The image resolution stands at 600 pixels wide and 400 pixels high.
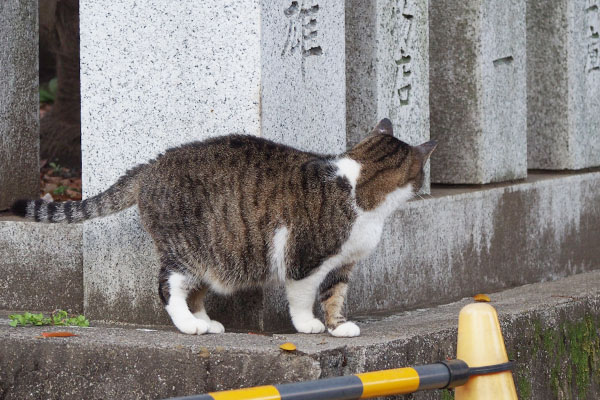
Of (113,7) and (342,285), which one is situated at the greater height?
(113,7)

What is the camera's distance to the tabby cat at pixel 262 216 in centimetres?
434

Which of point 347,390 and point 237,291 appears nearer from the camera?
point 347,390

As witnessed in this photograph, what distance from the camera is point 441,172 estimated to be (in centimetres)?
638

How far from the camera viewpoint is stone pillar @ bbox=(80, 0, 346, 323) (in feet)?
15.0

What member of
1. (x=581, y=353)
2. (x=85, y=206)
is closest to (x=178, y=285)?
(x=85, y=206)

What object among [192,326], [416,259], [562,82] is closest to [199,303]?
[192,326]

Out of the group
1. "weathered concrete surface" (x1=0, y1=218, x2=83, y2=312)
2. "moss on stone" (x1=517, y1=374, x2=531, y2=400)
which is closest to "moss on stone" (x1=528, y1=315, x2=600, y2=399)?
"moss on stone" (x1=517, y1=374, x2=531, y2=400)

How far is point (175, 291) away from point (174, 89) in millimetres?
913

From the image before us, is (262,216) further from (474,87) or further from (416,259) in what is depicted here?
(474,87)

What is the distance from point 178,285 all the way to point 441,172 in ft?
8.03

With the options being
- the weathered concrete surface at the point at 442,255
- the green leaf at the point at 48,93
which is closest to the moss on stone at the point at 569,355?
the weathered concrete surface at the point at 442,255

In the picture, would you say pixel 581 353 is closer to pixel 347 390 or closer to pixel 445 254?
pixel 445 254

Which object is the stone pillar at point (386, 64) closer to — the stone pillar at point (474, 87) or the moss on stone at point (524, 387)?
the stone pillar at point (474, 87)

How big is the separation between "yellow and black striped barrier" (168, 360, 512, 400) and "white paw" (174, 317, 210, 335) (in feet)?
4.69
